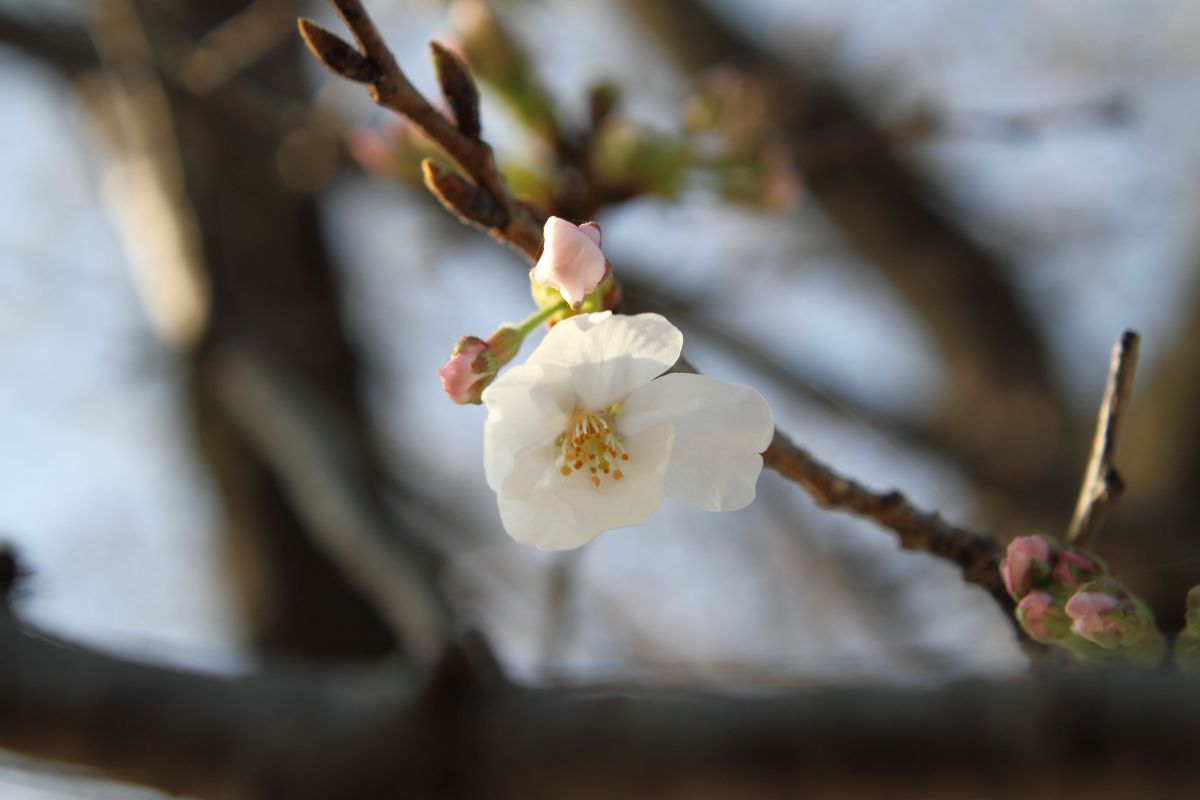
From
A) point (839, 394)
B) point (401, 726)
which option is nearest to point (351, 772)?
point (401, 726)

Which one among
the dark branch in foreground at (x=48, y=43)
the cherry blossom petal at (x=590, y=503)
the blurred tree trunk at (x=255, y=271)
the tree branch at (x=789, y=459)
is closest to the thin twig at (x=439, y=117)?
the tree branch at (x=789, y=459)

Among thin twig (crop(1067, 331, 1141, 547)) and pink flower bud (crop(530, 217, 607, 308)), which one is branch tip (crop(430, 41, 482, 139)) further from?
thin twig (crop(1067, 331, 1141, 547))

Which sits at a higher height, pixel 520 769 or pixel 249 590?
pixel 249 590

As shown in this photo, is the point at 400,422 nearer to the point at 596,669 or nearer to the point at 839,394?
the point at 839,394

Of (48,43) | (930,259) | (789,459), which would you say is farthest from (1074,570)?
(48,43)

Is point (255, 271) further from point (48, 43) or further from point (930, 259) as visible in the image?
point (930, 259)

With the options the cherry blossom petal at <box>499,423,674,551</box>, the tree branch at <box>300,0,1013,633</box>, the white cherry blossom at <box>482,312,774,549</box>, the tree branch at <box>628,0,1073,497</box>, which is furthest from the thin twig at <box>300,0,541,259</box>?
the tree branch at <box>628,0,1073,497</box>

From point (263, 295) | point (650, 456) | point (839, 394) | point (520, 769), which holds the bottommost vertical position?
point (520, 769)
